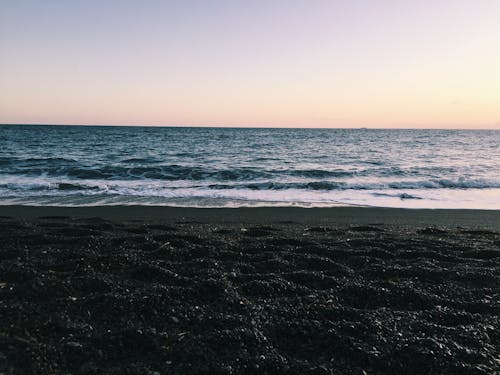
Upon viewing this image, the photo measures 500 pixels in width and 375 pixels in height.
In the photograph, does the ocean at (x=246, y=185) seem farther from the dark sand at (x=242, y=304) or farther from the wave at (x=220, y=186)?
the dark sand at (x=242, y=304)

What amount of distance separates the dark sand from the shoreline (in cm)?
296

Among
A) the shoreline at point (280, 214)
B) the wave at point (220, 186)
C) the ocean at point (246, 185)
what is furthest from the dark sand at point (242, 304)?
the wave at point (220, 186)

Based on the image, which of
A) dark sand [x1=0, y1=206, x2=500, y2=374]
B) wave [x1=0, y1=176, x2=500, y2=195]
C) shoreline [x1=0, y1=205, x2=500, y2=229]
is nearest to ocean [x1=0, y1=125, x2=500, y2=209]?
wave [x1=0, y1=176, x2=500, y2=195]

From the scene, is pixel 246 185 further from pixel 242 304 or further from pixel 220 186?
pixel 242 304

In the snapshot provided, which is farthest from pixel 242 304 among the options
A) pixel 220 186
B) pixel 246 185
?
pixel 246 185

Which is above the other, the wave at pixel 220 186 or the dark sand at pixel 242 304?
the dark sand at pixel 242 304

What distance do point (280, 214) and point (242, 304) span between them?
6574mm

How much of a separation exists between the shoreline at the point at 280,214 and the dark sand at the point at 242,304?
2.96 meters

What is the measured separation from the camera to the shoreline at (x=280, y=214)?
8914 millimetres

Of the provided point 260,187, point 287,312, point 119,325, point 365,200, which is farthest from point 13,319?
point 260,187

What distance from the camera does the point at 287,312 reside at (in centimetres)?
322

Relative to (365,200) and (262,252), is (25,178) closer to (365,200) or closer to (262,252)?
(365,200)

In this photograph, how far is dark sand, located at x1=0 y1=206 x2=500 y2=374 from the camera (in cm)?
254

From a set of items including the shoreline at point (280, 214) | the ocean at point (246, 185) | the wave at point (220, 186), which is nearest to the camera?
the shoreline at point (280, 214)
